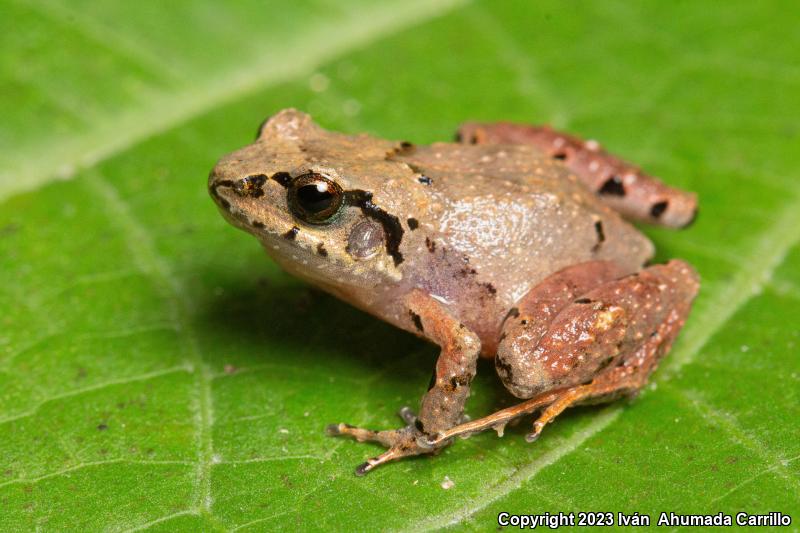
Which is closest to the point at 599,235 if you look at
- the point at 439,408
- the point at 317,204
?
the point at 439,408

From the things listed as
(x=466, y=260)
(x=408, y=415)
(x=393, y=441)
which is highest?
(x=466, y=260)

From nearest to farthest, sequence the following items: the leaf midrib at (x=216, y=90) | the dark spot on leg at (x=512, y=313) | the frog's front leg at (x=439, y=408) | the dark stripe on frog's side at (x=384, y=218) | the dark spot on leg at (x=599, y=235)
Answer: the frog's front leg at (x=439, y=408) → the dark stripe on frog's side at (x=384, y=218) → the dark spot on leg at (x=512, y=313) → the dark spot on leg at (x=599, y=235) → the leaf midrib at (x=216, y=90)

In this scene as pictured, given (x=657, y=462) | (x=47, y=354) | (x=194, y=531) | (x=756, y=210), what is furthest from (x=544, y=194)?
(x=47, y=354)

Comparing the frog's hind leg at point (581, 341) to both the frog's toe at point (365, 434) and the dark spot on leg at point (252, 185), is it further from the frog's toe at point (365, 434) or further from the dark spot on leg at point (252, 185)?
the dark spot on leg at point (252, 185)

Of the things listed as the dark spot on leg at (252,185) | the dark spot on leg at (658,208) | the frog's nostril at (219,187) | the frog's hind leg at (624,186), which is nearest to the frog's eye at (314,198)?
the dark spot on leg at (252,185)

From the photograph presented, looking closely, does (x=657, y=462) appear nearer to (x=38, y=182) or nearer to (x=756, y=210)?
(x=756, y=210)

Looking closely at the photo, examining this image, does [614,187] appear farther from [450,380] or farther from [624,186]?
[450,380]
